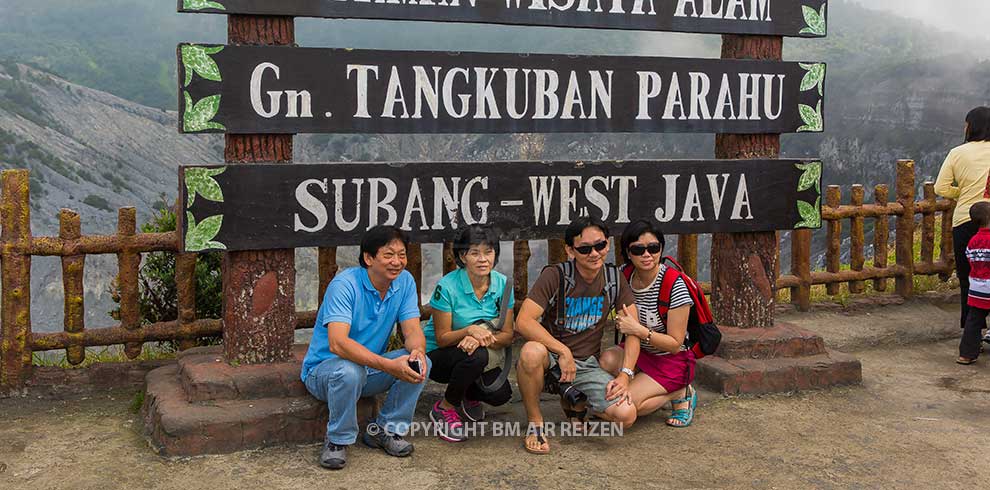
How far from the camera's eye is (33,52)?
91.1 metres

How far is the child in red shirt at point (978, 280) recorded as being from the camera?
20.9ft

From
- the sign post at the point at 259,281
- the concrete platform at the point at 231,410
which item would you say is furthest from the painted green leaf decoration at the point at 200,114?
the concrete platform at the point at 231,410

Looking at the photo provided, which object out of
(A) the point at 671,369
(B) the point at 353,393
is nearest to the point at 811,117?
(A) the point at 671,369

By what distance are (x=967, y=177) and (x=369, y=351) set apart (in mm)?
5175

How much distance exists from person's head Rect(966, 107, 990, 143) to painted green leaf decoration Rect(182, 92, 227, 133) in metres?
5.60

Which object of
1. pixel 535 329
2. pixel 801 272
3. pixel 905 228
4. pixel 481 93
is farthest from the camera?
pixel 905 228

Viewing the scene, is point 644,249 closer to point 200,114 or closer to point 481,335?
point 481,335

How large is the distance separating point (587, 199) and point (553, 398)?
1.19 metres

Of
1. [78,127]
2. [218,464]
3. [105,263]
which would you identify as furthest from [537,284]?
[78,127]

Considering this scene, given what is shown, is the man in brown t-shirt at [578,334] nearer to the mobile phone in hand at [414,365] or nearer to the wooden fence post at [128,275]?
the mobile phone in hand at [414,365]

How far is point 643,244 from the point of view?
15.8 feet

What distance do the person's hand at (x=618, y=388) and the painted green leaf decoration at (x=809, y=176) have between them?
2186mm

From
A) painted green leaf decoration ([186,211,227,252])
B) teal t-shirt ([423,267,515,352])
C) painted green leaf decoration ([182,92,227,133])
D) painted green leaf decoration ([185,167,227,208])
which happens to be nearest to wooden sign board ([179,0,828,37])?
painted green leaf decoration ([182,92,227,133])

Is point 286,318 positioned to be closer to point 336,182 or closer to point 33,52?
point 336,182
